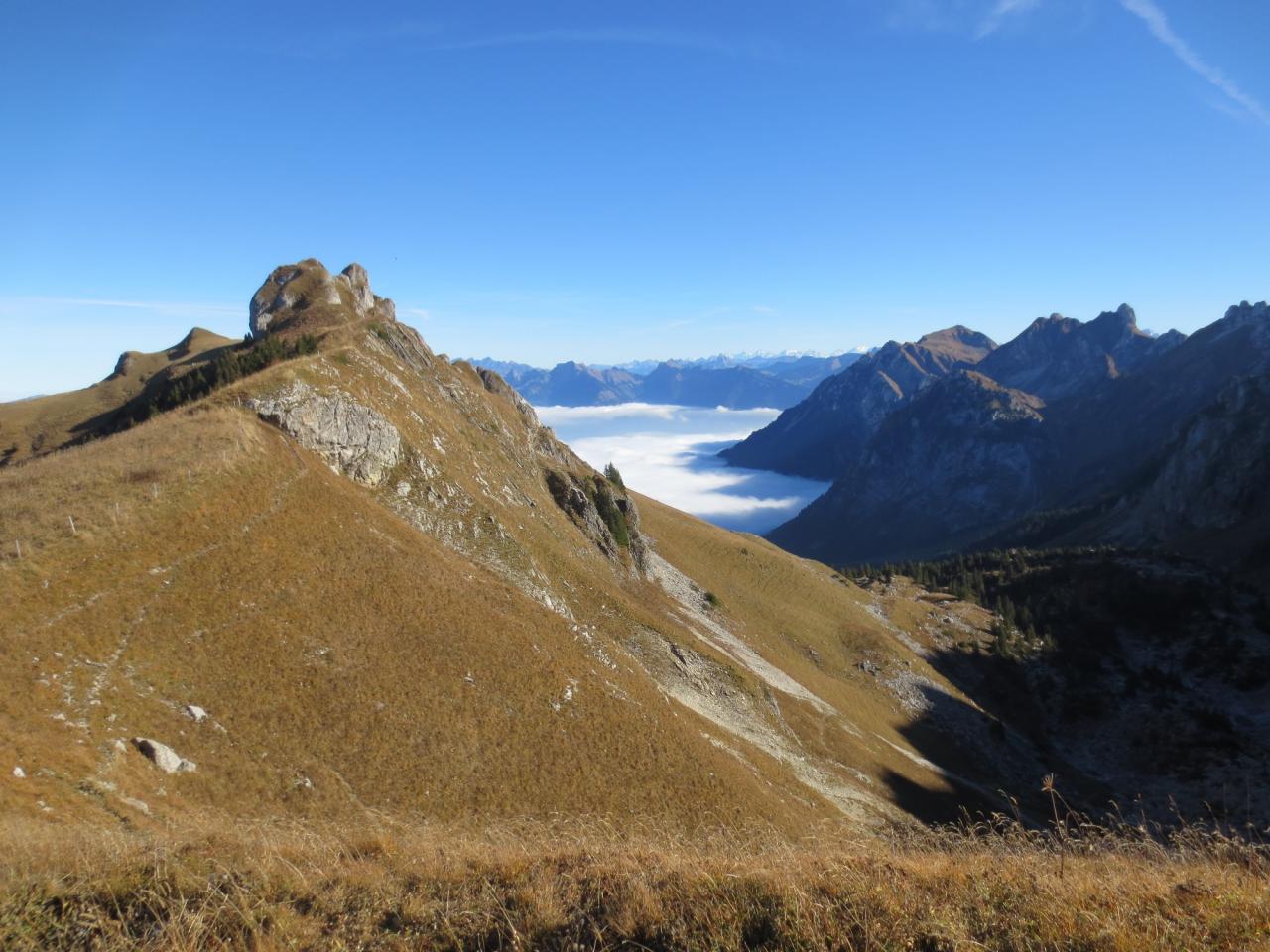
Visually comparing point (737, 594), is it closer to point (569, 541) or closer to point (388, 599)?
point (569, 541)

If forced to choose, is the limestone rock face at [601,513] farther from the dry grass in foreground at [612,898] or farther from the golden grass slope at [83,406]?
the golden grass slope at [83,406]

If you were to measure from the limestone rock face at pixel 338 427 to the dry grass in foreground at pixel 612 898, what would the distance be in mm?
38458

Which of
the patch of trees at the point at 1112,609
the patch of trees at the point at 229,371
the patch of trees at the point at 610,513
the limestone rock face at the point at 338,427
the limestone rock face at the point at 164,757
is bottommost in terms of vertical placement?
the patch of trees at the point at 1112,609

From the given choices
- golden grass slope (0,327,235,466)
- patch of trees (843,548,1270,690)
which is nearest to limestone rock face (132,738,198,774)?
golden grass slope (0,327,235,466)

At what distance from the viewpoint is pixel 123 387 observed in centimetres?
12069

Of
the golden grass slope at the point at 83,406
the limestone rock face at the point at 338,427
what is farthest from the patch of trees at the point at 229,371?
the golden grass slope at the point at 83,406

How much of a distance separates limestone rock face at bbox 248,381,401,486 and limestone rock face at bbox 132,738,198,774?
25.8 metres

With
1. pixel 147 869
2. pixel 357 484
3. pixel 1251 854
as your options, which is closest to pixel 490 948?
pixel 147 869

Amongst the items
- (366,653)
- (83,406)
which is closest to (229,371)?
(366,653)

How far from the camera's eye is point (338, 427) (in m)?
45.9

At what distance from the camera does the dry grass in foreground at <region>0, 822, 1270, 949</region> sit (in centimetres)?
667

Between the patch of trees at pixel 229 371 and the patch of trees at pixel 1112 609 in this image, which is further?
the patch of trees at pixel 1112 609

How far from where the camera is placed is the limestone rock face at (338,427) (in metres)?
43.9

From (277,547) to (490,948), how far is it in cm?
3144
